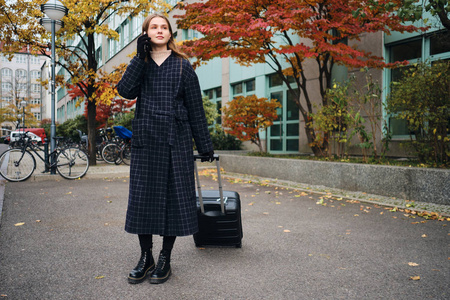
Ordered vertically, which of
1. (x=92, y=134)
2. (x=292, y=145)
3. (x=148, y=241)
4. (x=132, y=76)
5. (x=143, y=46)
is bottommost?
(x=148, y=241)

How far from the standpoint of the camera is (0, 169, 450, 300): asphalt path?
287 cm

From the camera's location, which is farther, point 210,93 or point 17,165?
point 210,93

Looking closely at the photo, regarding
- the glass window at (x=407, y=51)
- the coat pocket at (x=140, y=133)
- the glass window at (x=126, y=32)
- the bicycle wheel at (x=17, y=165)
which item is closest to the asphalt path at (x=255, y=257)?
the coat pocket at (x=140, y=133)

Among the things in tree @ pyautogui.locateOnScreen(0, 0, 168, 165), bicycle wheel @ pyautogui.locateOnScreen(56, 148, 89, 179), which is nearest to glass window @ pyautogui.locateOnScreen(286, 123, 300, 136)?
tree @ pyautogui.locateOnScreen(0, 0, 168, 165)

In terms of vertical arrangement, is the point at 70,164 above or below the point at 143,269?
above

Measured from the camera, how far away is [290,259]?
142 inches

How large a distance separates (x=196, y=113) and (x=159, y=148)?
44cm

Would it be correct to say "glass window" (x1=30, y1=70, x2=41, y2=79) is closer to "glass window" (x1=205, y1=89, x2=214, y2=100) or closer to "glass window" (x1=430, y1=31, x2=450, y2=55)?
"glass window" (x1=205, y1=89, x2=214, y2=100)

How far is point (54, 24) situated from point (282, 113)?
28.2 ft

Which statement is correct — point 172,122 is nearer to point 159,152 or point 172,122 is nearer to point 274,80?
point 159,152

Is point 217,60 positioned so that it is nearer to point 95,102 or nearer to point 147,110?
point 95,102

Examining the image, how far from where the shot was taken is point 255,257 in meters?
3.68

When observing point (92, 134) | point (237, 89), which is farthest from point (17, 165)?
point (237, 89)

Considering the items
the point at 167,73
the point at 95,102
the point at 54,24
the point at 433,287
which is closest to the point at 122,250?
the point at 167,73
